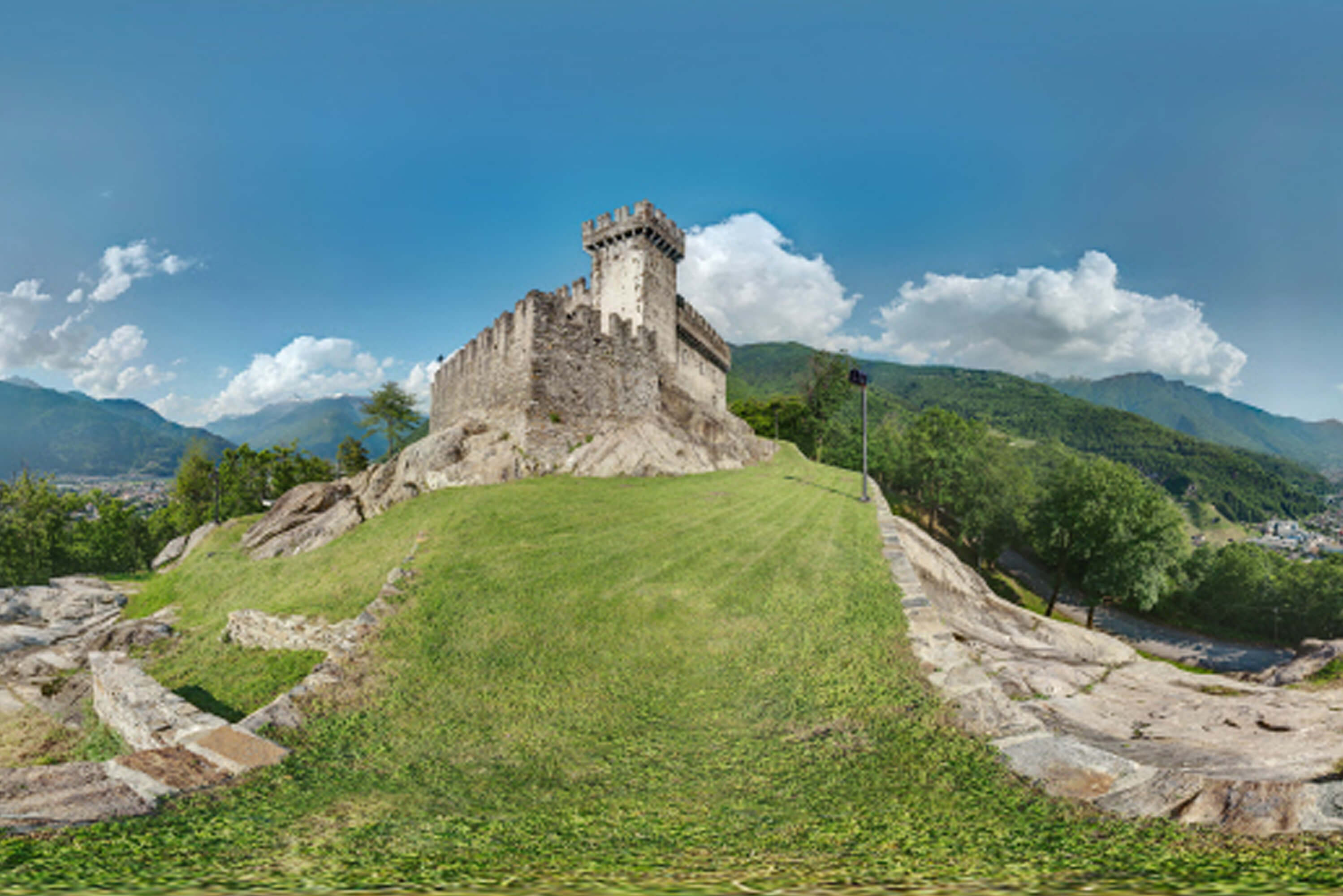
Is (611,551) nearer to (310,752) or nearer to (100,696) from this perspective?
(310,752)

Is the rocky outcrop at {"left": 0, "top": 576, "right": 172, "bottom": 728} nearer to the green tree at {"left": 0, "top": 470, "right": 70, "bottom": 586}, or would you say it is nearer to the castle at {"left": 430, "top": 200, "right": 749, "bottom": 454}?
the castle at {"left": 430, "top": 200, "right": 749, "bottom": 454}

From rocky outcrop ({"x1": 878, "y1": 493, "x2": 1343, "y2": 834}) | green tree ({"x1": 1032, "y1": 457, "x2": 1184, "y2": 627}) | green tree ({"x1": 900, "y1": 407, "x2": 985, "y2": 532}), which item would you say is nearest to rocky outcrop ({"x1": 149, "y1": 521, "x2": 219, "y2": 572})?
rocky outcrop ({"x1": 878, "y1": 493, "x2": 1343, "y2": 834})

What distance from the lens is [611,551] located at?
1413cm

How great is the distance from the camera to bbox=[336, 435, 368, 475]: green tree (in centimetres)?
4838

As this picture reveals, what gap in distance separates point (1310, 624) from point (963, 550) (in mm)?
26240

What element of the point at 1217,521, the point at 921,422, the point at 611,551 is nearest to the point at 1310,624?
the point at 921,422

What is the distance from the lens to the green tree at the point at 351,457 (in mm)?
48375

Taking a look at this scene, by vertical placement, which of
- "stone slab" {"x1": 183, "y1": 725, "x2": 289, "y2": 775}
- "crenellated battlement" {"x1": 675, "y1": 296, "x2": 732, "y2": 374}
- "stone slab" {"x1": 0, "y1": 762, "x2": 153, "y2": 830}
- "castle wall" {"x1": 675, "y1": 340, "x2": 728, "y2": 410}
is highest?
"crenellated battlement" {"x1": 675, "y1": 296, "x2": 732, "y2": 374}

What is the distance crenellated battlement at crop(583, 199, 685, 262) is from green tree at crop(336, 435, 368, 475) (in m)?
27.9

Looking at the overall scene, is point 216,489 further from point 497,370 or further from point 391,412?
point 497,370

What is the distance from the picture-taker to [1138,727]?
7820 mm

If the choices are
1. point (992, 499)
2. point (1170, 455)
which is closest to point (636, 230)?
point (992, 499)

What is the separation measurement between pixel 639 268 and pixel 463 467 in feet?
60.1

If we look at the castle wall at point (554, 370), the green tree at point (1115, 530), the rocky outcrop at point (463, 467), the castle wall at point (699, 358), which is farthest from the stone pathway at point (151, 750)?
the green tree at point (1115, 530)
